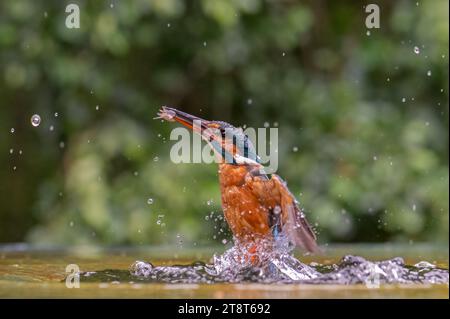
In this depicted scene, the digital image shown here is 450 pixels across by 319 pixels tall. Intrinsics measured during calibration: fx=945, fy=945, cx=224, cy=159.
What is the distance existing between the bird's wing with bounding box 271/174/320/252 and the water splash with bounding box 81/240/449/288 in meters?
0.12

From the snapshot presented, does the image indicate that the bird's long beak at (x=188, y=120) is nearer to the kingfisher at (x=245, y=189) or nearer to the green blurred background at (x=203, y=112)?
the kingfisher at (x=245, y=189)

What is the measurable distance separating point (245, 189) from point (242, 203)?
0.16 feet

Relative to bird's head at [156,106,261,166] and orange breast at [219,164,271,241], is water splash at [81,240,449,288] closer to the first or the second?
orange breast at [219,164,271,241]

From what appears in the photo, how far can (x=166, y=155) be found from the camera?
5789 mm

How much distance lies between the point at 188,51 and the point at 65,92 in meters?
0.86

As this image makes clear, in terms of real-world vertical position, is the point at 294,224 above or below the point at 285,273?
above

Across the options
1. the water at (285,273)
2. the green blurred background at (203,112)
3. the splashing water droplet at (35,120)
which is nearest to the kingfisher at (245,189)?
the water at (285,273)

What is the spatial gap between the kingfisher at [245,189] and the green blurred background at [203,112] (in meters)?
2.31

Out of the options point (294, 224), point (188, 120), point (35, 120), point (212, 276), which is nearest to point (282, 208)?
point (294, 224)

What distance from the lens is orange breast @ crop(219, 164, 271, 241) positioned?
312cm

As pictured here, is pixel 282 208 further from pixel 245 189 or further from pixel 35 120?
pixel 35 120

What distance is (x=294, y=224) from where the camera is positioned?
2.99m

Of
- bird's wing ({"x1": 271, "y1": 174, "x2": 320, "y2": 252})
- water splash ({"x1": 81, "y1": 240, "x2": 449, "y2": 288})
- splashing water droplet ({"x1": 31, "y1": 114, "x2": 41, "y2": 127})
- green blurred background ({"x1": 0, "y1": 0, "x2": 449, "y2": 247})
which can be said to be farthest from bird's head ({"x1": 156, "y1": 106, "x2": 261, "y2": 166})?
splashing water droplet ({"x1": 31, "y1": 114, "x2": 41, "y2": 127})

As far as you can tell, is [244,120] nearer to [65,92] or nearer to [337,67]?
[337,67]
